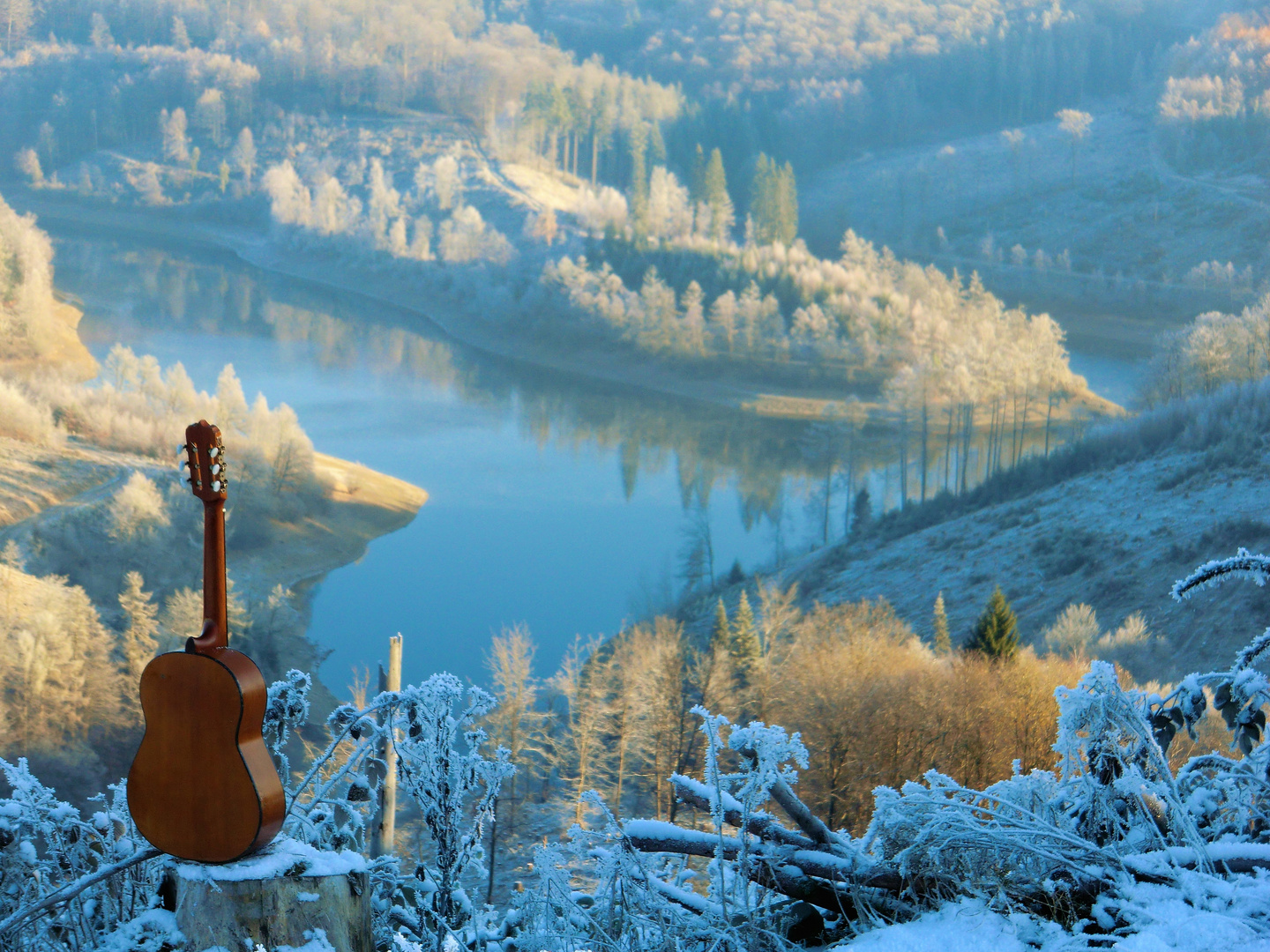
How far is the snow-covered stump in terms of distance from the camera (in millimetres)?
2324

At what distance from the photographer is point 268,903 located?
7.68 ft

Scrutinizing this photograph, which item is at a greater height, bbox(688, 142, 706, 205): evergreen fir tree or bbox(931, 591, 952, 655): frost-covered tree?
bbox(688, 142, 706, 205): evergreen fir tree

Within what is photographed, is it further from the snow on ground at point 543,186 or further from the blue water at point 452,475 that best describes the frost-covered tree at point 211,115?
the snow on ground at point 543,186

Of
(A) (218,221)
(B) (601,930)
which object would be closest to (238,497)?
(A) (218,221)

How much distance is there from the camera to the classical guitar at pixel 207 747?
7.97ft


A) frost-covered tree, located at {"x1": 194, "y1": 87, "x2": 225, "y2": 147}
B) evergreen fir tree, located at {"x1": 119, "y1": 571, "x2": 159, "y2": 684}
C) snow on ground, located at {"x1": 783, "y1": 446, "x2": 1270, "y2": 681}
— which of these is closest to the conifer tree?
snow on ground, located at {"x1": 783, "y1": 446, "x2": 1270, "y2": 681}

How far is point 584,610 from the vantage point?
3594cm

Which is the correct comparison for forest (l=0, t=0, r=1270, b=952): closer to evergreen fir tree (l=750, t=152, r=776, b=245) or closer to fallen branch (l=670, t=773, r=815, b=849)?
fallen branch (l=670, t=773, r=815, b=849)

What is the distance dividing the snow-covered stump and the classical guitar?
0.06 meters

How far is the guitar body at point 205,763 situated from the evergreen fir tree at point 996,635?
18.1 metres

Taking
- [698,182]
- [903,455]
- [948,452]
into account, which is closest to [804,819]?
[903,455]

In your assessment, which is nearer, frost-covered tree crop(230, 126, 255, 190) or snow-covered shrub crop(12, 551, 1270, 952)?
snow-covered shrub crop(12, 551, 1270, 952)

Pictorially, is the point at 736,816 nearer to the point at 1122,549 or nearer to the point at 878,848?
the point at 878,848

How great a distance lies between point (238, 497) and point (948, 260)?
1897 inches
